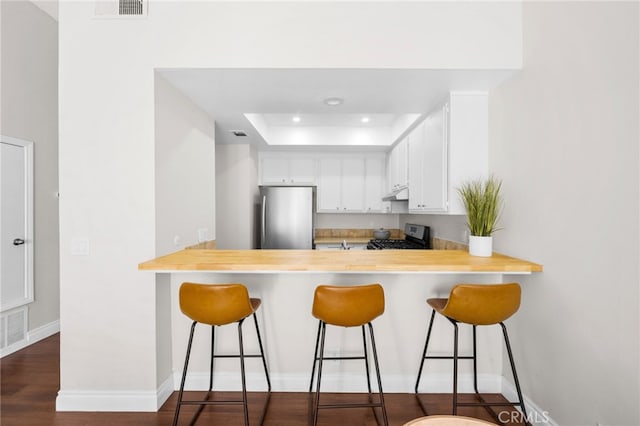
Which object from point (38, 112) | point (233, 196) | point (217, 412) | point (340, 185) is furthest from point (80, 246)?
point (340, 185)

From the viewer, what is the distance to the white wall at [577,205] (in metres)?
1.36

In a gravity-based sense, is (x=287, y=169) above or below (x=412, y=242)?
above

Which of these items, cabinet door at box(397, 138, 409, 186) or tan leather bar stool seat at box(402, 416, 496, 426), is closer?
tan leather bar stool seat at box(402, 416, 496, 426)

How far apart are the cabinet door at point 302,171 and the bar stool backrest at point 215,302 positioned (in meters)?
3.36

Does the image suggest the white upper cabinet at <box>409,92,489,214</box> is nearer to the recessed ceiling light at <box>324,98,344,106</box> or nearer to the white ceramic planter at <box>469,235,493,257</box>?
the white ceramic planter at <box>469,235,493,257</box>

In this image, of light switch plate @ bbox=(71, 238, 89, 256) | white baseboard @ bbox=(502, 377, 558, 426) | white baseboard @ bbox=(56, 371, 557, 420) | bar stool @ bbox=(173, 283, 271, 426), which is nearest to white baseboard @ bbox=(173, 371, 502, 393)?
white baseboard @ bbox=(56, 371, 557, 420)

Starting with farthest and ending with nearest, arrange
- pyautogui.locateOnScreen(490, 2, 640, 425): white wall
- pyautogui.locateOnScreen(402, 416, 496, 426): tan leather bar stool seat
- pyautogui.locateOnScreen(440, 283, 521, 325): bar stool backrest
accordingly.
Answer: pyautogui.locateOnScreen(440, 283, 521, 325): bar stool backrest
pyautogui.locateOnScreen(490, 2, 640, 425): white wall
pyautogui.locateOnScreen(402, 416, 496, 426): tan leather bar stool seat

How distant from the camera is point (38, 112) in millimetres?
3346

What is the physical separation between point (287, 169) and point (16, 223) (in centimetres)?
322

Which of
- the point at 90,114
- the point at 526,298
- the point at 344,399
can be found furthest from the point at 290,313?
the point at 90,114

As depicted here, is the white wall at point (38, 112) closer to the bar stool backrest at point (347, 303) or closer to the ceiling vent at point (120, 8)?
the ceiling vent at point (120, 8)

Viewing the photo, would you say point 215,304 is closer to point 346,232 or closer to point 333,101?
point 333,101

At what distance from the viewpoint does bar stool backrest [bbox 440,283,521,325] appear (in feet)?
5.73

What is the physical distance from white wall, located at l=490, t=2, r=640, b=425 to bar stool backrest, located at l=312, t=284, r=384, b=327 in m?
1.03
